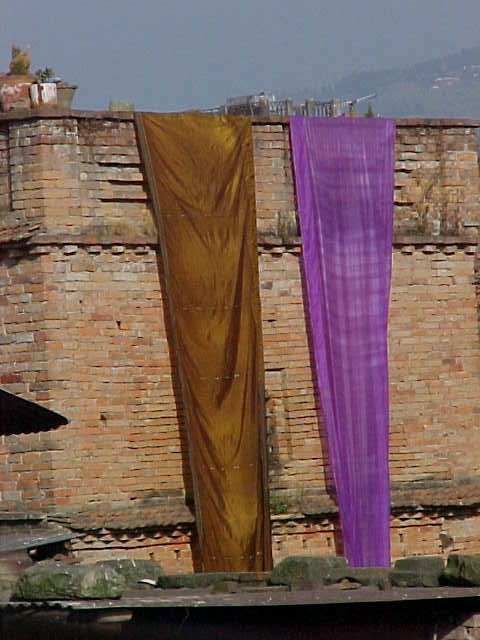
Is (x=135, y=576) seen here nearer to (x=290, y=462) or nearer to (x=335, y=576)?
(x=335, y=576)

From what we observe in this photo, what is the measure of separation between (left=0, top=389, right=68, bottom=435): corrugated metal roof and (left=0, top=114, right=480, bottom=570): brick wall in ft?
16.6

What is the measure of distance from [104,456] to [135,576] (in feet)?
19.0

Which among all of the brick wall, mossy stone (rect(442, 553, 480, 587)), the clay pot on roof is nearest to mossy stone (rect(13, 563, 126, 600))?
mossy stone (rect(442, 553, 480, 587))

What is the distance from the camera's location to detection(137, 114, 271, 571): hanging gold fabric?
2206 cm

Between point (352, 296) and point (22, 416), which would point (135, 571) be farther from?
point (352, 296)

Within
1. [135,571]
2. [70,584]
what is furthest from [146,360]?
[70,584]

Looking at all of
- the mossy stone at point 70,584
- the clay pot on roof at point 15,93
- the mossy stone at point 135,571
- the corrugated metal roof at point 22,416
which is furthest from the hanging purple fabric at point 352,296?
the mossy stone at point 70,584

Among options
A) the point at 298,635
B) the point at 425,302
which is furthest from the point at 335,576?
the point at 425,302

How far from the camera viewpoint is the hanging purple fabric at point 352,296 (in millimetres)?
22703

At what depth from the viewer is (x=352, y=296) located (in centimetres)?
2302

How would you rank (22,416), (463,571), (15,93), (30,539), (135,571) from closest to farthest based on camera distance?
1. (463,571)
2. (135,571)
3. (22,416)
4. (30,539)
5. (15,93)

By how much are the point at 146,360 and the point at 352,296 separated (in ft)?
7.94

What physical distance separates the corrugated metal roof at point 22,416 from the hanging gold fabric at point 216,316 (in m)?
5.76

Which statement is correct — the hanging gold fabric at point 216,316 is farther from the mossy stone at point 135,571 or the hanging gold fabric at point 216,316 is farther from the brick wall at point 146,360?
the mossy stone at point 135,571
